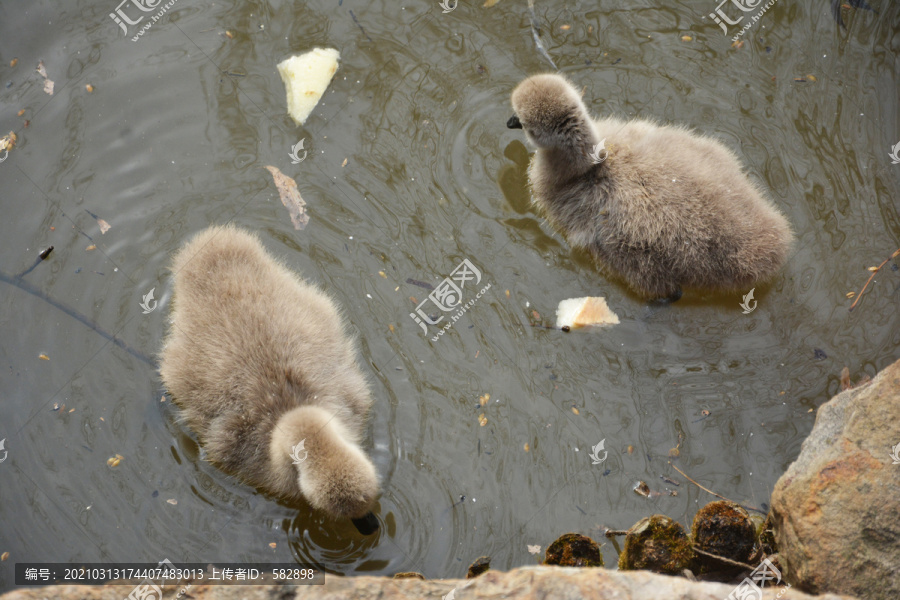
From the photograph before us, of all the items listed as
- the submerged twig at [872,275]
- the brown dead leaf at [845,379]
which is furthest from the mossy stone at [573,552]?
the submerged twig at [872,275]

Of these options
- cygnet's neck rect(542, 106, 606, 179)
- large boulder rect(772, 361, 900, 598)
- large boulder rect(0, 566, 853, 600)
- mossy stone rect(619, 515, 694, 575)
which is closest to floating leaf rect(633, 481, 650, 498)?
mossy stone rect(619, 515, 694, 575)

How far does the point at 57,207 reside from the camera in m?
4.08

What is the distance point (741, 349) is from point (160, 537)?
10.5 feet

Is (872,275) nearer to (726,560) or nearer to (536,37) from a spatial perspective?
(726,560)

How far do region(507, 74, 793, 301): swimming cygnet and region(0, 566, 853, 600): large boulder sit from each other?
1.65 m

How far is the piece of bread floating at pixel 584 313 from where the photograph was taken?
12.7 feet

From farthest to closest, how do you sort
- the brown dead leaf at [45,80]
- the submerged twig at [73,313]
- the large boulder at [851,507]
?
the brown dead leaf at [45,80]
the submerged twig at [73,313]
the large boulder at [851,507]

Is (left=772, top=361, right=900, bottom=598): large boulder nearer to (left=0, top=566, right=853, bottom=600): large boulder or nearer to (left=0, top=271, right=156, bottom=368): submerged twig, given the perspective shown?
(left=0, top=566, right=853, bottom=600): large boulder

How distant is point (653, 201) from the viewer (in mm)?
3602

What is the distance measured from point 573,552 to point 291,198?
2499 mm

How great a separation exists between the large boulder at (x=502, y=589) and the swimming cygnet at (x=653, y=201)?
165 cm

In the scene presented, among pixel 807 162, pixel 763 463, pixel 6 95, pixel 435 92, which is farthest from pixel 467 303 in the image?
pixel 6 95

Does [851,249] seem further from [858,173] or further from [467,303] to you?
[467,303]

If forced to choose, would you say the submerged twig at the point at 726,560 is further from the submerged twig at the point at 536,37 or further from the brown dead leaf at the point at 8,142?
the brown dead leaf at the point at 8,142
